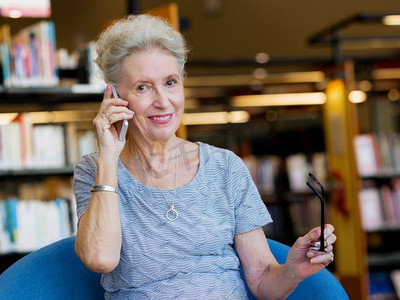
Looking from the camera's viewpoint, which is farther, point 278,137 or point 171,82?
→ point 278,137

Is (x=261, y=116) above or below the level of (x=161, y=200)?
above

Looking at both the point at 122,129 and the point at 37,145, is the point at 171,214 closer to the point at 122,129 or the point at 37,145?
the point at 122,129

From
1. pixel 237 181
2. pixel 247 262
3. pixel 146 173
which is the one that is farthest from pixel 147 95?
pixel 247 262

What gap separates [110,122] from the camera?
1.76 metres

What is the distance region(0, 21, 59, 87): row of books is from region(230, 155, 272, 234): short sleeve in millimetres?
2486

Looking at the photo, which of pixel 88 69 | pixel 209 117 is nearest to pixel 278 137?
pixel 209 117

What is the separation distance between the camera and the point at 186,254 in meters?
1.76

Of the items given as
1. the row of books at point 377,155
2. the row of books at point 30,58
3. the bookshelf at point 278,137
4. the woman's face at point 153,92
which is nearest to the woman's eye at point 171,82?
the woman's face at point 153,92

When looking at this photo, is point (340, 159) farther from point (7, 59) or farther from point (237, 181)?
point (237, 181)

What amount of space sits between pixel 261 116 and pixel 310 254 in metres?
7.03

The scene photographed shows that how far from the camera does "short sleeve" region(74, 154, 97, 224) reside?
5.84 ft

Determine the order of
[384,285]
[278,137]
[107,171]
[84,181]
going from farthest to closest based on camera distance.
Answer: [278,137] < [384,285] < [84,181] < [107,171]

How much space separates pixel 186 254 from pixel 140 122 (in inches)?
14.9

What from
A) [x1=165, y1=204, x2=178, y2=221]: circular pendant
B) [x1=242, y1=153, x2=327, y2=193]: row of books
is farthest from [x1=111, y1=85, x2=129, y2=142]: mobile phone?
[x1=242, y1=153, x2=327, y2=193]: row of books
